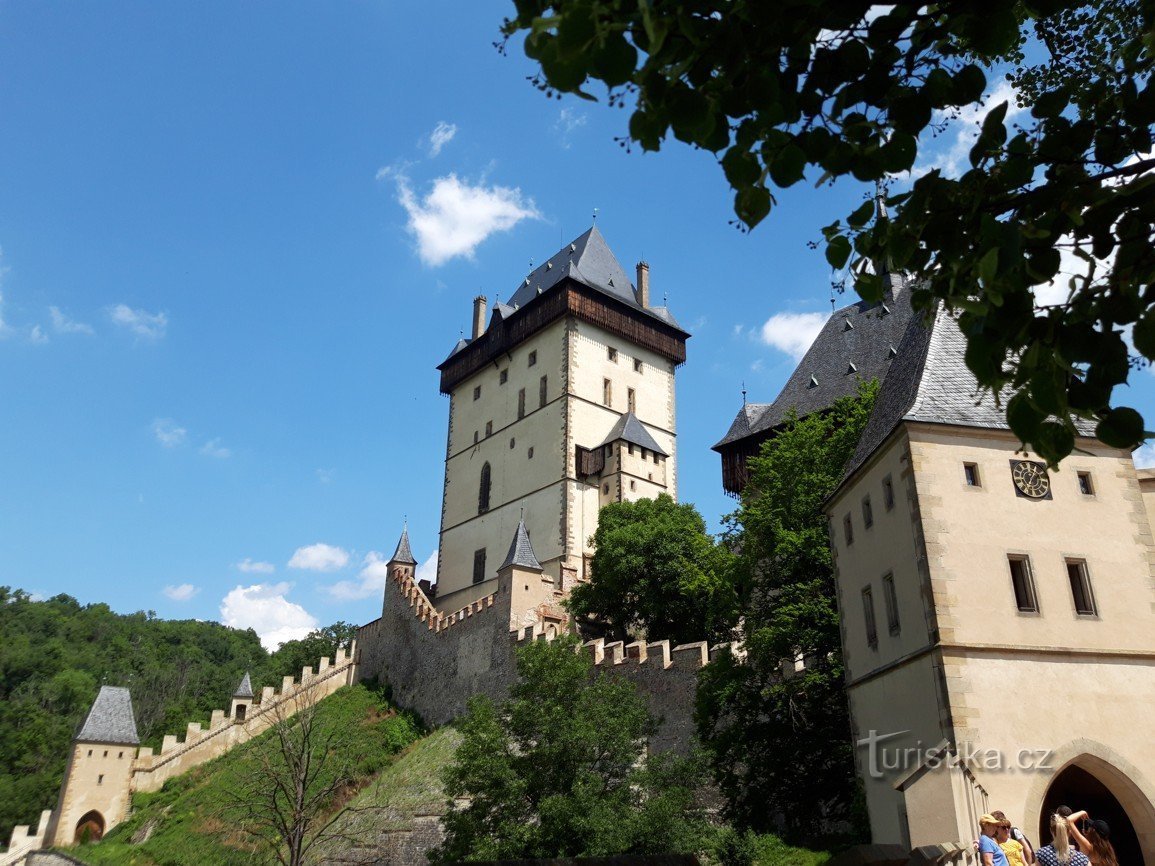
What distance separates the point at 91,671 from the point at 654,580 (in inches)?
2448

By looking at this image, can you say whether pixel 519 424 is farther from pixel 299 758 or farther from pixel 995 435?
pixel 995 435

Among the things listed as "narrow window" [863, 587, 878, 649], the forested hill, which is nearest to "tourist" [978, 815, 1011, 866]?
"narrow window" [863, 587, 878, 649]

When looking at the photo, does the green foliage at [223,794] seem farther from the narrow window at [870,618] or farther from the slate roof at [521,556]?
the narrow window at [870,618]

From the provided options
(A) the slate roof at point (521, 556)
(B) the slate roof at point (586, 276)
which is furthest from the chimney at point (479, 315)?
(A) the slate roof at point (521, 556)

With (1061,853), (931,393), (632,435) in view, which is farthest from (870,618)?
(632,435)

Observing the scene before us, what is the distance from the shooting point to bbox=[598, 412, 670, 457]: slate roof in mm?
44562

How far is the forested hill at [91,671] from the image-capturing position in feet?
189

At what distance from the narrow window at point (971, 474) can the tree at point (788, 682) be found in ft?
20.6

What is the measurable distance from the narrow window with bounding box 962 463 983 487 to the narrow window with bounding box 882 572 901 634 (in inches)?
72.6

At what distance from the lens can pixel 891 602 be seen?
49.8ft

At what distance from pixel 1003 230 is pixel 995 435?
1223 centimetres

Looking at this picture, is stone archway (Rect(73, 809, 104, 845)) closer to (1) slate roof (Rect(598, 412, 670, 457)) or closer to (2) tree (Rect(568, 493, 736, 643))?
(2) tree (Rect(568, 493, 736, 643))

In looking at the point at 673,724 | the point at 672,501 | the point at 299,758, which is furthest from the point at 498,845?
the point at 672,501

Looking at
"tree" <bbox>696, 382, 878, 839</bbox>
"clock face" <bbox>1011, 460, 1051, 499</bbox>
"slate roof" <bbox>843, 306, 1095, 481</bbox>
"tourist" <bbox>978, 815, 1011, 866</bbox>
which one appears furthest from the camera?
"tree" <bbox>696, 382, 878, 839</bbox>
